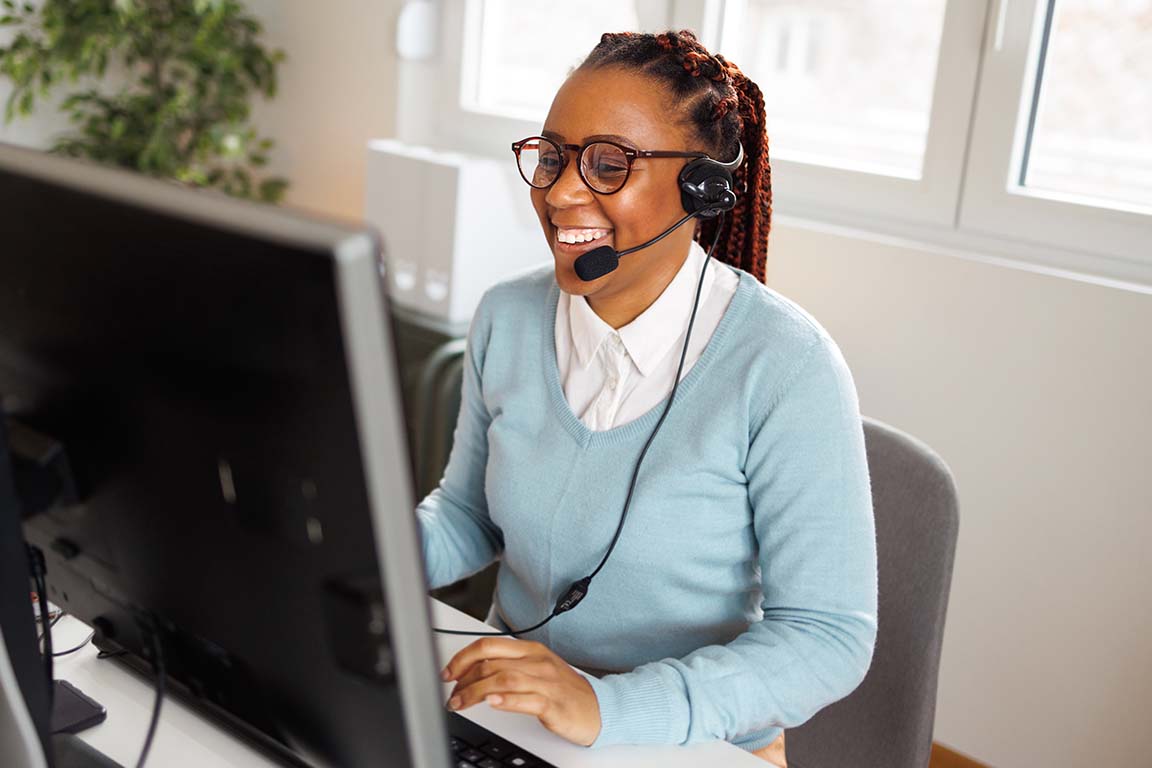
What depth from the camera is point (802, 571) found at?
45.1 inches

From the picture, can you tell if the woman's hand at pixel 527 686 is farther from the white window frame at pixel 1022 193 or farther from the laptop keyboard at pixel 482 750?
the white window frame at pixel 1022 193

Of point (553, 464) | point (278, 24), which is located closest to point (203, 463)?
point (553, 464)

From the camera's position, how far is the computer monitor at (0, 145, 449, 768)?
1.65 feet

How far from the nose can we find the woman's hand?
48 cm

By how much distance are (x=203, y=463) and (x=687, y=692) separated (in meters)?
0.56

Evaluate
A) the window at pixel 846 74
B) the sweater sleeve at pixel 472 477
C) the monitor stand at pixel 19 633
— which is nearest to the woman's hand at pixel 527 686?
the monitor stand at pixel 19 633

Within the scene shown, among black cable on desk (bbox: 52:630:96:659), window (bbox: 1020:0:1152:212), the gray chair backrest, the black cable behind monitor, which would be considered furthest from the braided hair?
window (bbox: 1020:0:1152:212)

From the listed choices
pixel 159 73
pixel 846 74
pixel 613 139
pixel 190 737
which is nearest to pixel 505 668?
pixel 190 737

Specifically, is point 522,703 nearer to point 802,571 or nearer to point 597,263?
point 802,571

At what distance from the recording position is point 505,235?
2.60 meters

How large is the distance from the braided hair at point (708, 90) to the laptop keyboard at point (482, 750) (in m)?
0.66

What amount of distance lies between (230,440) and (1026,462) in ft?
5.64

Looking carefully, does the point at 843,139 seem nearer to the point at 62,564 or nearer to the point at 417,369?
the point at 417,369

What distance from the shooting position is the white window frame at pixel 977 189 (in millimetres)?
1989
